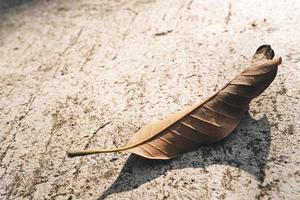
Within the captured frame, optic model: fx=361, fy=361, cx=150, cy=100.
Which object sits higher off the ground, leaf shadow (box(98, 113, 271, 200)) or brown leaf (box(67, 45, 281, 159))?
brown leaf (box(67, 45, 281, 159))

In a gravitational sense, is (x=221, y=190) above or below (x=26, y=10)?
below

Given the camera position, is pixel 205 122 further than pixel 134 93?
No

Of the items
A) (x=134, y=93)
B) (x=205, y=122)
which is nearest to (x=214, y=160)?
(x=205, y=122)

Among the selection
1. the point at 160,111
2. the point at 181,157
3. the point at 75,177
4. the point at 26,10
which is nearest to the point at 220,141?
the point at 181,157

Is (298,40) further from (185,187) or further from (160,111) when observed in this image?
(185,187)

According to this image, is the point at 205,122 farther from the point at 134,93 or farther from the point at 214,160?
the point at 134,93
